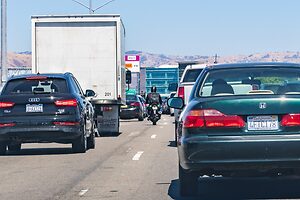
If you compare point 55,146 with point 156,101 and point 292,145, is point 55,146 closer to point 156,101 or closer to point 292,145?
point 292,145

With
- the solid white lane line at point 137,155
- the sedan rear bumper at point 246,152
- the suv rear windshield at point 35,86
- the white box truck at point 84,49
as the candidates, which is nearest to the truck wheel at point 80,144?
the suv rear windshield at point 35,86

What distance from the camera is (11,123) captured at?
55.2 ft

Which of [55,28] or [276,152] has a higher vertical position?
[55,28]

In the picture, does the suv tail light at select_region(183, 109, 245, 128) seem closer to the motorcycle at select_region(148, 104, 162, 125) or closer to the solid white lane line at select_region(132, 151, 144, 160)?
the solid white lane line at select_region(132, 151, 144, 160)

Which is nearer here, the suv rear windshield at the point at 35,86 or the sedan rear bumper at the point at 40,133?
the sedan rear bumper at the point at 40,133

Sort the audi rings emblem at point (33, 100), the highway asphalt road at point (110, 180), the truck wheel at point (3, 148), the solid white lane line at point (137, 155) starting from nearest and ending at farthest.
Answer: the highway asphalt road at point (110, 180) < the solid white lane line at point (137, 155) < the audi rings emblem at point (33, 100) < the truck wheel at point (3, 148)

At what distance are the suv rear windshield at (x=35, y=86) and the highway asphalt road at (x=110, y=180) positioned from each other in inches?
54.4

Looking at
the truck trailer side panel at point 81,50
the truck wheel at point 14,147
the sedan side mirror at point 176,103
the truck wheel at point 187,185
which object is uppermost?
the truck trailer side panel at point 81,50

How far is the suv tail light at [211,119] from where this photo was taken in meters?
9.29

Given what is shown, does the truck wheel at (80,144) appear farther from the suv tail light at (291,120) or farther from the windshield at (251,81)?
the suv tail light at (291,120)

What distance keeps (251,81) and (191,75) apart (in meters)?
9.77

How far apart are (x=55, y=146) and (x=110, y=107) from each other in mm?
4190

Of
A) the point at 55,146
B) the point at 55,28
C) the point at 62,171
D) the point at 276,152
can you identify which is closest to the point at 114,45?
the point at 55,28

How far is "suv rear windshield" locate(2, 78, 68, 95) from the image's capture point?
56.4 feet
